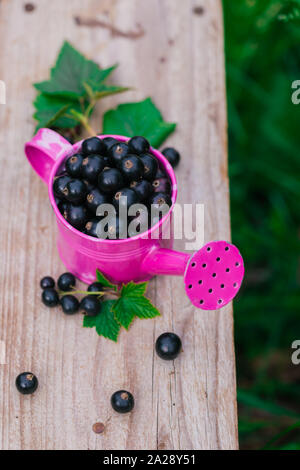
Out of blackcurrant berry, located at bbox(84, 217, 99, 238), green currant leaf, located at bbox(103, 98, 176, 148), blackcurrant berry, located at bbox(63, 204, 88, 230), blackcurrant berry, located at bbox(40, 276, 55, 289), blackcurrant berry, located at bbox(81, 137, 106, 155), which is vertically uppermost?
green currant leaf, located at bbox(103, 98, 176, 148)

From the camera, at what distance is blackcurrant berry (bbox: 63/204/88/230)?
93cm

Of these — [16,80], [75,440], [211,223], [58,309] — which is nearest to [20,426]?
[75,440]

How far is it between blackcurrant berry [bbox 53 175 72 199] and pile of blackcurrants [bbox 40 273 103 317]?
8.0 inches

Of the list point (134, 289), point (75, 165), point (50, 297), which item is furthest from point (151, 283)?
point (75, 165)

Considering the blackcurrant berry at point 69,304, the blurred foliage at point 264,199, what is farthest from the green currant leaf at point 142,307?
the blurred foliage at point 264,199

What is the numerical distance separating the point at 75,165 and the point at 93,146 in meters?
0.04

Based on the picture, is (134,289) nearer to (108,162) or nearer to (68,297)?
(68,297)

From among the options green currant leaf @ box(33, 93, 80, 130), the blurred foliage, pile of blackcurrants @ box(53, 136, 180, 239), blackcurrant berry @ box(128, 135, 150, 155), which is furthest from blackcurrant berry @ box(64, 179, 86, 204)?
the blurred foliage

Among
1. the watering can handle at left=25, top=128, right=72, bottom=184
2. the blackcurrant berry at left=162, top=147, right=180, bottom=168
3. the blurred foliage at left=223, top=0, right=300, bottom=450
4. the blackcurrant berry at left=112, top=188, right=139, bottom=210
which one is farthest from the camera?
the blurred foliage at left=223, top=0, right=300, bottom=450

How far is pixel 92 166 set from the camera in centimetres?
92

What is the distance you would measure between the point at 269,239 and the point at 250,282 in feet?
0.59

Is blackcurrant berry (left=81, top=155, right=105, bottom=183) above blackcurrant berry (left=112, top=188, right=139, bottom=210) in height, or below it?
above

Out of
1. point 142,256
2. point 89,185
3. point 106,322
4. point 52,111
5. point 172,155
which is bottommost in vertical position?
point 106,322

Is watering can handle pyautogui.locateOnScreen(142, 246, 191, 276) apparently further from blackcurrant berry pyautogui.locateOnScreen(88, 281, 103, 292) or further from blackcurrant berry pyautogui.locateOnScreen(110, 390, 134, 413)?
blackcurrant berry pyautogui.locateOnScreen(110, 390, 134, 413)
